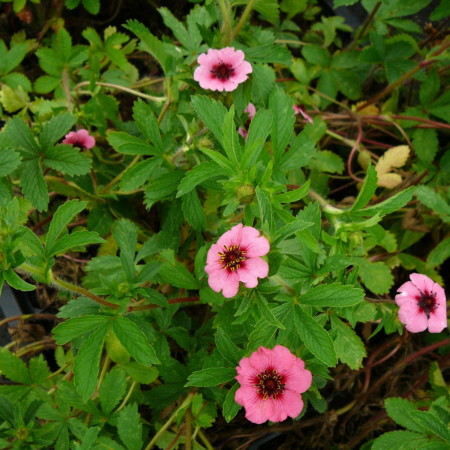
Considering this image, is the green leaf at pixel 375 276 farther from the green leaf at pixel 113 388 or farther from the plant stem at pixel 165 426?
the green leaf at pixel 113 388

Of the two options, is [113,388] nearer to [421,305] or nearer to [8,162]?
[8,162]

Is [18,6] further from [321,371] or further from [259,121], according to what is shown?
[321,371]

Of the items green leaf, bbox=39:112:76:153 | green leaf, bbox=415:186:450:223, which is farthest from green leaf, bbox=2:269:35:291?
green leaf, bbox=415:186:450:223

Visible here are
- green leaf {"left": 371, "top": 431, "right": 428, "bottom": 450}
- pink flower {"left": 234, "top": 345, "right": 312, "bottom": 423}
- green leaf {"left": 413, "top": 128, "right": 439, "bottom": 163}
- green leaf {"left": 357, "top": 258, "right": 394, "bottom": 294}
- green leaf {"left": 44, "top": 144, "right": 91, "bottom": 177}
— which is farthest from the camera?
green leaf {"left": 413, "top": 128, "right": 439, "bottom": 163}

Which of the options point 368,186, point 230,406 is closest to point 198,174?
point 368,186

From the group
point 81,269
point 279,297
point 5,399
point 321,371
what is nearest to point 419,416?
point 321,371

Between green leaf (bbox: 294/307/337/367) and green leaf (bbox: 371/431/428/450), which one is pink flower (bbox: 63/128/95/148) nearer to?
green leaf (bbox: 294/307/337/367)

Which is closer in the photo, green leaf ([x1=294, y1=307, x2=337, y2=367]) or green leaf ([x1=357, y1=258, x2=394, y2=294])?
green leaf ([x1=294, y1=307, x2=337, y2=367])
